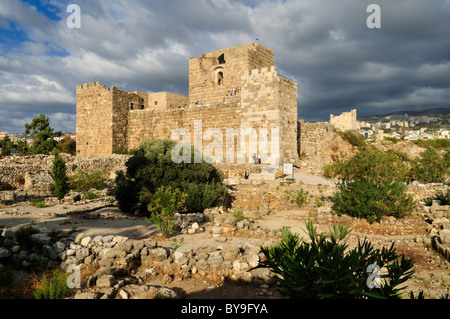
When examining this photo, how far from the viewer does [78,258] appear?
19.3ft

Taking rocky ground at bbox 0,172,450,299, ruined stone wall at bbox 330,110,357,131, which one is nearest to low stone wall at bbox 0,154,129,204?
rocky ground at bbox 0,172,450,299

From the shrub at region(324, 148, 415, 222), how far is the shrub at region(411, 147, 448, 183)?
239 inches

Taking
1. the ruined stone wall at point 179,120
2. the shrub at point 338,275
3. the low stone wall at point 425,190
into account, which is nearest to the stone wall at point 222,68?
the ruined stone wall at point 179,120

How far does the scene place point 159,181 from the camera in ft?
36.7

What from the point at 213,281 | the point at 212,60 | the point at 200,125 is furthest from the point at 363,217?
the point at 212,60

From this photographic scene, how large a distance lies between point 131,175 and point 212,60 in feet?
51.5

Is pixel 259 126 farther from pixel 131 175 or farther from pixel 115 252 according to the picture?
pixel 115 252

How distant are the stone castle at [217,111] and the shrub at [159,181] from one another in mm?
6328

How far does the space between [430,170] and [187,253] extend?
1434 centimetres

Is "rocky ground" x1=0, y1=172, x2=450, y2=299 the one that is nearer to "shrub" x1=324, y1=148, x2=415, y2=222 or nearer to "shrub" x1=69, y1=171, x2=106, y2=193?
"shrub" x1=324, y1=148, x2=415, y2=222

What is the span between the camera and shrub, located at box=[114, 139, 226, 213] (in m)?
11.1

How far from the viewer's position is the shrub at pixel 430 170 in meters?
14.7

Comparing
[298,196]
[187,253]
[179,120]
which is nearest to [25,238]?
[187,253]
